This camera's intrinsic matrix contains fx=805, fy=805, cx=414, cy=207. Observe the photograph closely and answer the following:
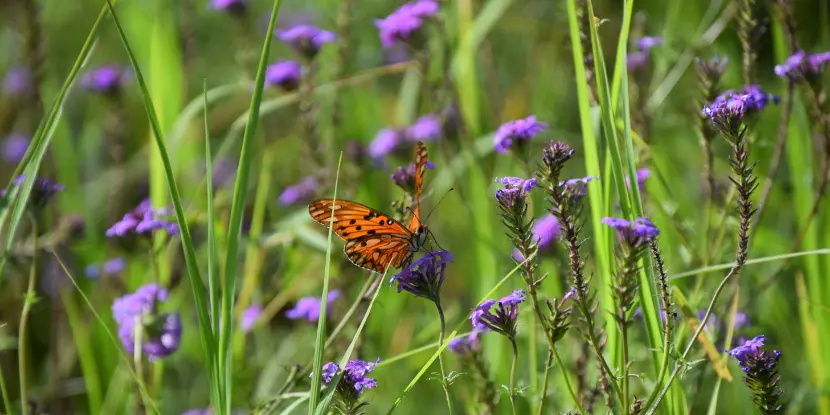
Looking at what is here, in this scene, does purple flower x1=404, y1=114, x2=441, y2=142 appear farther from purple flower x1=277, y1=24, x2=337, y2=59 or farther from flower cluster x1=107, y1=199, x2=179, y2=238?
flower cluster x1=107, y1=199, x2=179, y2=238

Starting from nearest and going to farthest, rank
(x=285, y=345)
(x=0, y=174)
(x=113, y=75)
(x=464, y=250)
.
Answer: (x=285, y=345)
(x=113, y=75)
(x=464, y=250)
(x=0, y=174)

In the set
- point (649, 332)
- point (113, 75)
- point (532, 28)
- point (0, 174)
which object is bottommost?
point (0, 174)

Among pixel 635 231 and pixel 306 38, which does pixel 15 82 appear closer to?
pixel 306 38

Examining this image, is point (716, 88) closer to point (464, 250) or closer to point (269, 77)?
point (269, 77)

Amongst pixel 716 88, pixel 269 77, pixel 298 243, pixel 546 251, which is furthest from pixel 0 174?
pixel 716 88

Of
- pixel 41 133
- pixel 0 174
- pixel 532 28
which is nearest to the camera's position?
pixel 41 133

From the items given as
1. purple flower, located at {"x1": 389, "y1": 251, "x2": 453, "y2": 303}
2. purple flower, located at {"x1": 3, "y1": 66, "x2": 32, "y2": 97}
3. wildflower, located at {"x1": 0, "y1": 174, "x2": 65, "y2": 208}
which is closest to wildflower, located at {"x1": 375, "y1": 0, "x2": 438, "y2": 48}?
wildflower, located at {"x1": 0, "y1": 174, "x2": 65, "y2": 208}
